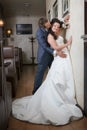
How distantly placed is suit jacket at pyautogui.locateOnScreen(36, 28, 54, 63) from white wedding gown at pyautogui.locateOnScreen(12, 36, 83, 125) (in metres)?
0.54

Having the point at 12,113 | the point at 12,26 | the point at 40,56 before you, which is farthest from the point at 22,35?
the point at 12,113

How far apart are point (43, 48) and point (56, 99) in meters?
1.06

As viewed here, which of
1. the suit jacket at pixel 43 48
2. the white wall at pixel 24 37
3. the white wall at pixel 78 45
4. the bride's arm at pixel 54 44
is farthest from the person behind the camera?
the white wall at pixel 24 37

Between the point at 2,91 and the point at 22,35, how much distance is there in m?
8.73

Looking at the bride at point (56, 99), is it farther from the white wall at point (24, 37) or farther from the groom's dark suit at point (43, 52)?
the white wall at point (24, 37)

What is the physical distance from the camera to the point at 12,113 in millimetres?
3109

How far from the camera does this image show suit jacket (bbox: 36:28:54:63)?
363 cm

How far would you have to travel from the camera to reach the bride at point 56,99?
9.18ft

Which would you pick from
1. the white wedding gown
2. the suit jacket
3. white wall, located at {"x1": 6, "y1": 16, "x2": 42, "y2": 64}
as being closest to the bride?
the white wedding gown

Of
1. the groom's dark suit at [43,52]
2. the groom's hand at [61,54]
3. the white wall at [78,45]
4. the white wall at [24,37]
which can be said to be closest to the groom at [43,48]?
the groom's dark suit at [43,52]

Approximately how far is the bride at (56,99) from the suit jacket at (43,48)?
0.43 m

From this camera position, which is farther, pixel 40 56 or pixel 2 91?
pixel 40 56

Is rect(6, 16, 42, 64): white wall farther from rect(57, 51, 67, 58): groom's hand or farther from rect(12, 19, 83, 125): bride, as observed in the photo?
rect(57, 51, 67, 58): groom's hand

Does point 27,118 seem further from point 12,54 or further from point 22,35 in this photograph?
point 22,35
